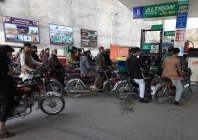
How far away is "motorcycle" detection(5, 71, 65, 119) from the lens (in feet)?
10.1

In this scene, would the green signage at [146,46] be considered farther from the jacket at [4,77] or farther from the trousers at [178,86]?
the jacket at [4,77]

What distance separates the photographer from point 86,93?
17.3ft

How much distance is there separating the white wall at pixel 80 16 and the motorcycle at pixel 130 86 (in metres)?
6.24

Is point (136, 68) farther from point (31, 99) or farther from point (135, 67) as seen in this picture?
point (31, 99)

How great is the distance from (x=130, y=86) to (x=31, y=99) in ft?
9.35

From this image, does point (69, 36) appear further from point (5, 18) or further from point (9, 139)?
point (9, 139)

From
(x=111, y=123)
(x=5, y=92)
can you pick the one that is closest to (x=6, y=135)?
(x=5, y=92)

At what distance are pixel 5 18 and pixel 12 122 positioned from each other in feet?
19.7

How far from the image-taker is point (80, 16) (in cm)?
1131

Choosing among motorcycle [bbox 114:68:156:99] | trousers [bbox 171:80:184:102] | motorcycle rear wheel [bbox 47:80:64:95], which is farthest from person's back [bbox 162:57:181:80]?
motorcycle rear wheel [bbox 47:80:64:95]

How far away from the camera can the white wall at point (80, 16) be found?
8.13 meters

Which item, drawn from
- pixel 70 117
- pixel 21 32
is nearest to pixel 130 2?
pixel 21 32

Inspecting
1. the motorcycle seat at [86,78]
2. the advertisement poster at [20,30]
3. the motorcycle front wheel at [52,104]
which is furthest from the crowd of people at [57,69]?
the advertisement poster at [20,30]

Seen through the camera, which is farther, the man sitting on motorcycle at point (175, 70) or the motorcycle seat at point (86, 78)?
the motorcycle seat at point (86, 78)
